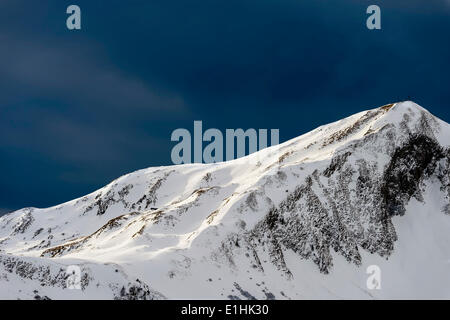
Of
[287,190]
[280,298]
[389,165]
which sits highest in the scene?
[389,165]

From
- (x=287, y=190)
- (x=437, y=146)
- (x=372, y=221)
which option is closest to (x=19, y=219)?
(x=287, y=190)

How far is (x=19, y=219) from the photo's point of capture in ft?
550

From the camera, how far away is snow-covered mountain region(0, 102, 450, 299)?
5941 centimetres

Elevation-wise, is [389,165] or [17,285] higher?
[389,165]

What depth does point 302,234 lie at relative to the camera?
279 ft

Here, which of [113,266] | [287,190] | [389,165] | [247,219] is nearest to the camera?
[113,266]

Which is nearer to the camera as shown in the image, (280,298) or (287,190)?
(280,298)

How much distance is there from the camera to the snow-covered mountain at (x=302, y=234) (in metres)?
59.4

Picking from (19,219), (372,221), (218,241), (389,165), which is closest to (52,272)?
(218,241)
